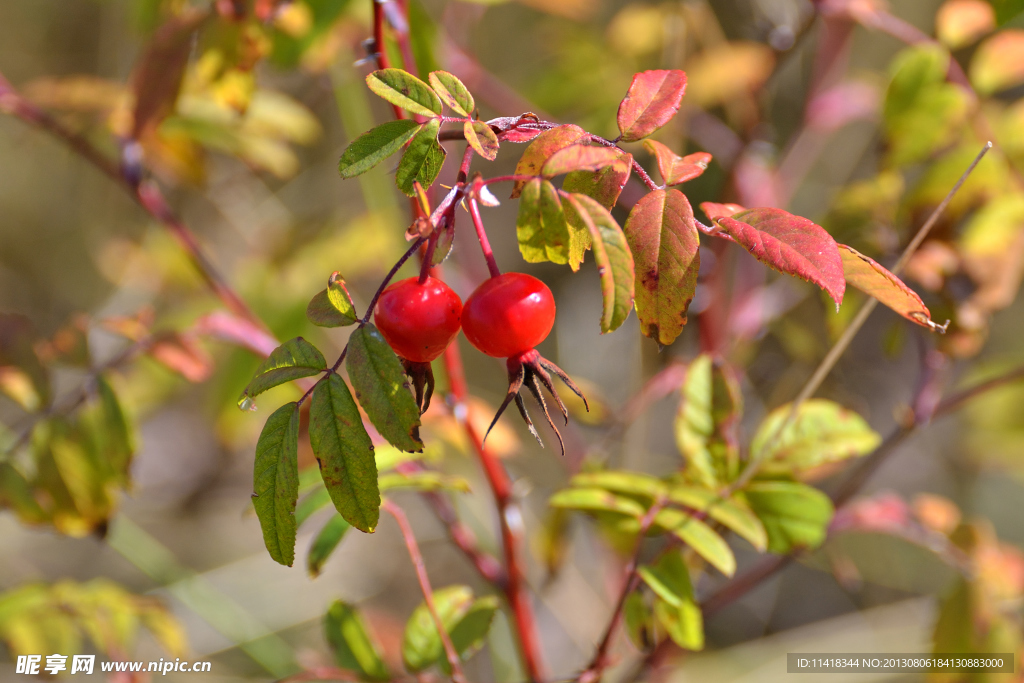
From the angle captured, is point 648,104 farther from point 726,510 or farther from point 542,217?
point 726,510

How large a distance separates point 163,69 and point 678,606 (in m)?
0.78

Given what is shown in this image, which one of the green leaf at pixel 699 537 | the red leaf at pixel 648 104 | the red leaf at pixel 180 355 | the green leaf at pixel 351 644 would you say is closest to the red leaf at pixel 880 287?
the red leaf at pixel 648 104

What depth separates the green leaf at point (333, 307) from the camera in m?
0.41

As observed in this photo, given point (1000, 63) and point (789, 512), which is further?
point (1000, 63)

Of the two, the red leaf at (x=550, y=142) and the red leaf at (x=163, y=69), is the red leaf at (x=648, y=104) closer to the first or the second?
the red leaf at (x=550, y=142)

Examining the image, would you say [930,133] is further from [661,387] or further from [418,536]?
[418,536]

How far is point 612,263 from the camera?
34cm

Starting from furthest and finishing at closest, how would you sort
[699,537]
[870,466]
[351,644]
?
[870,466], [351,644], [699,537]

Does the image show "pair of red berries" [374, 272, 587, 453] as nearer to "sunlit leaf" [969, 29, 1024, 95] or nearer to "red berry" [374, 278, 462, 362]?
"red berry" [374, 278, 462, 362]

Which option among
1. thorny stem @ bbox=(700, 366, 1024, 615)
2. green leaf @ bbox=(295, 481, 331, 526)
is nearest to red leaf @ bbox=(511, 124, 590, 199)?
green leaf @ bbox=(295, 481, 331, 526)

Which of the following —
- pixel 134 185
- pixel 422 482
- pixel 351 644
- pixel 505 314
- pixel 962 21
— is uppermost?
pixel 962 21

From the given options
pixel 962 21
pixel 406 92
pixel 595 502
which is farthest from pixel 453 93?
pixel 962 21

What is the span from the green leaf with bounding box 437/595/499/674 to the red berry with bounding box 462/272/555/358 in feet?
1.19

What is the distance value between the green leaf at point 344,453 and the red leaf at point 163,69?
1.73 feet
